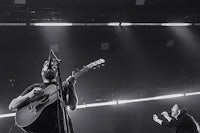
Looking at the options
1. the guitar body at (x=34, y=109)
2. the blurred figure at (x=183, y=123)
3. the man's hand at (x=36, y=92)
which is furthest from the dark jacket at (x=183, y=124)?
the man's hand at (x=36, y=92)

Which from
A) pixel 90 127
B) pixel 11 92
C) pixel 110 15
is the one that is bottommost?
pixel 90 127

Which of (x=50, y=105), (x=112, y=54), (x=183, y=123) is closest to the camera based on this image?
(x=50, y=105)

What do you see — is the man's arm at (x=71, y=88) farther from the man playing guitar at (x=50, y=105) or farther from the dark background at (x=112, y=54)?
the dark background at (x=112, y=54)

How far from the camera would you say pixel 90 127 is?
332 inches

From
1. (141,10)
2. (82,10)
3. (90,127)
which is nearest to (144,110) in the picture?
(90,127)

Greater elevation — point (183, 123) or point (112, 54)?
point (112, 54)

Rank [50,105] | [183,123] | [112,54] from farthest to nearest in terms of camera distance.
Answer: [112,54] → [183,123] → [50,105]

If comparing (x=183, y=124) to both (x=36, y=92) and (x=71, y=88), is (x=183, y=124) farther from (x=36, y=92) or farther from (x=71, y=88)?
(x=36, y=92)

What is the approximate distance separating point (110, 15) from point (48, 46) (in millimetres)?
1490

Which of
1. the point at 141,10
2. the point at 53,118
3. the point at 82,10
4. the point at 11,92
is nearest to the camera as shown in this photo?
the point at 53,118

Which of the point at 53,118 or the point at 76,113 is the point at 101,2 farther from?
the point at 53,118

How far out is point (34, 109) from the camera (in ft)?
8.79

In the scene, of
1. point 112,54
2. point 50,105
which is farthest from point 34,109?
point 112,54

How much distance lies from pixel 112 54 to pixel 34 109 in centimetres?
507
